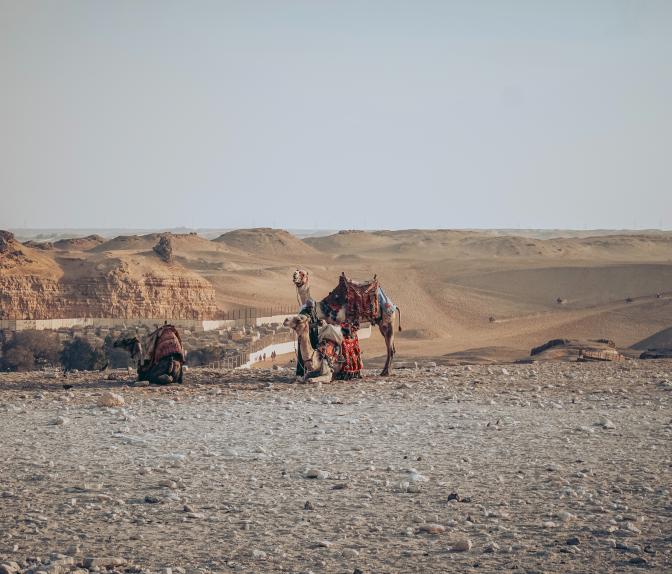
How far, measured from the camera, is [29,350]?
1265 inches

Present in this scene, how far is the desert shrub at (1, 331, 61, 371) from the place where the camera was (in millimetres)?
30703

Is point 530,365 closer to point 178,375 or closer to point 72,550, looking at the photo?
point 178,375

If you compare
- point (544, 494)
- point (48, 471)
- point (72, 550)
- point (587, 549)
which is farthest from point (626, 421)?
point (72, 550)

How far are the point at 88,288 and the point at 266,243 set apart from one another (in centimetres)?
6353

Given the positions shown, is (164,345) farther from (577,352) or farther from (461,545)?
(577,352)

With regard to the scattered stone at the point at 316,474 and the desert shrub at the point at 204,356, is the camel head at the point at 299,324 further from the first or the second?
the desert shrub at the point at 204,356

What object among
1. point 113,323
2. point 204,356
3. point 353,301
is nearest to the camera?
point 353,301

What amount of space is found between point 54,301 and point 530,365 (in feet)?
100

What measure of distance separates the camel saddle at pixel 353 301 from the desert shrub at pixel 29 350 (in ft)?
43.8

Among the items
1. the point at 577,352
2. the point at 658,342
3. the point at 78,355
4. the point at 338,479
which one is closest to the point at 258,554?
the point at 338,479

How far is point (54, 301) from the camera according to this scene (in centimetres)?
4712

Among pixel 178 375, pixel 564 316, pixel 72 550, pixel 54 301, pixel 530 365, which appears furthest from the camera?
pixel 564 316

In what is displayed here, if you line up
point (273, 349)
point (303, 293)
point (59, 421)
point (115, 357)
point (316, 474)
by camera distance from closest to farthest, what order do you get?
1. point (316, 474)
2. point (59, 421)
3. point (303, 293)
4. point (115, 357)
5. point (273, 349)

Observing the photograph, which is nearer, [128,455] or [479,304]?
[128,455]
